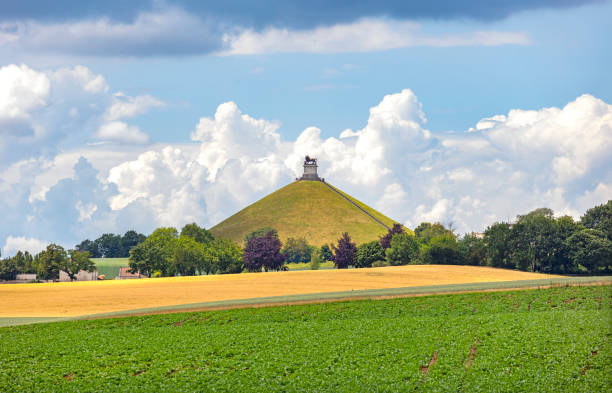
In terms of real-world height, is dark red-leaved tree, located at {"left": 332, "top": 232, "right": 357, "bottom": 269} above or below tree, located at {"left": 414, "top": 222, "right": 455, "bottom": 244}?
below

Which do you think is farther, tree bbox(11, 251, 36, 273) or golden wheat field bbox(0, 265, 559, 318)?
tree bbox(11, 251, 36, 273)

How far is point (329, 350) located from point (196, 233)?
149 meters

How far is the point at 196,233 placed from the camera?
187 meters

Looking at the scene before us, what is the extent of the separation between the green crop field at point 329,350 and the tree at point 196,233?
127m

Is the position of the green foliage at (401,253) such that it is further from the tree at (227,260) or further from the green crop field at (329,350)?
the green crop field at (329,350)

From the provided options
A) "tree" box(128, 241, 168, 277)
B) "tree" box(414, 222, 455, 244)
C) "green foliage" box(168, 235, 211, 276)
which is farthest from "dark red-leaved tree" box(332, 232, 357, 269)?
"tree" box(128, 241, 168, 277)

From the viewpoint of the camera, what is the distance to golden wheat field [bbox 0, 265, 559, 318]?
75.8 metres

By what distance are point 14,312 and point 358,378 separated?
52.2 meters

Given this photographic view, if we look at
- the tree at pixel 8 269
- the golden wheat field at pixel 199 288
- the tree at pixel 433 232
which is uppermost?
the tree at pixel 433 232

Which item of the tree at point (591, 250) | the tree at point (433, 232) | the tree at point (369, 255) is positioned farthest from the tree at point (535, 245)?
the tree at point (369, 255)

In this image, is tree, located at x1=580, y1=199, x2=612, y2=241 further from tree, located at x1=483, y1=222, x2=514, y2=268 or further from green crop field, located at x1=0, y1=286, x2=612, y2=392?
green crop field, located at x1=0, y1=286, x2=612, y2=392

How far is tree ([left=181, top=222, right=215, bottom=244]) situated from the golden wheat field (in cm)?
6699

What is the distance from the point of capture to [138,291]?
9069 centimetres

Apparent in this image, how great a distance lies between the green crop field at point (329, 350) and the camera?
116 ft
